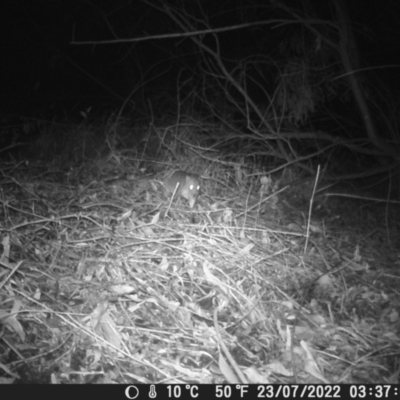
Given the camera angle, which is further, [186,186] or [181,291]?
[186,186]

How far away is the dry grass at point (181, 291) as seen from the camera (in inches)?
89.2

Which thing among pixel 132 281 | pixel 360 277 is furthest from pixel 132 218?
pixel 360 277

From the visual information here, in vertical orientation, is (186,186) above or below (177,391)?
below

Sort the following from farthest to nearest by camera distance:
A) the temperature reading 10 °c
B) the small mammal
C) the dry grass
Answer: the small mammal, the dry grass, the temperature reading 10 °c

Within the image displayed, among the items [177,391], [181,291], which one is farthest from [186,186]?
[177,391]

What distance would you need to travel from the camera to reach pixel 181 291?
2.83 m

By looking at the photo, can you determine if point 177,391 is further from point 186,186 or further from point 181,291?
point 186,186

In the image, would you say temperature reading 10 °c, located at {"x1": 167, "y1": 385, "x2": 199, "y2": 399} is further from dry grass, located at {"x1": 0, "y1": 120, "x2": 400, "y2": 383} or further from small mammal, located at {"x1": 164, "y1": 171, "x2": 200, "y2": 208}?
small mammal, located at {"x1": 164, "y1": 171, "x2": 200, "y2": 208}

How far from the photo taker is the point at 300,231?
3.98 meters

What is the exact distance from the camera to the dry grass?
227 cm

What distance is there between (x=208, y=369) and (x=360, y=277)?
1.83 meters

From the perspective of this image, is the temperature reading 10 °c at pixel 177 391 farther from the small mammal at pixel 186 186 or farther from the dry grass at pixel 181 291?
the small mammal at pixel 186 186

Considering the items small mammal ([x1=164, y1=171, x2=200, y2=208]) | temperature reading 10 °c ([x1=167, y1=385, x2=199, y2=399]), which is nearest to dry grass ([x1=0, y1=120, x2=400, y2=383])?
temperature reading 10 °c ([x1=167, y1=385, x2=199, y2=399])

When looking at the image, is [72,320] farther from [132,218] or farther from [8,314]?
[132,218]
